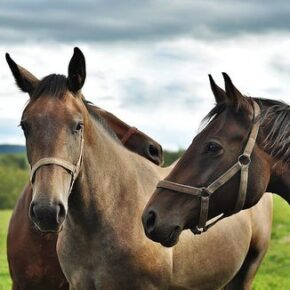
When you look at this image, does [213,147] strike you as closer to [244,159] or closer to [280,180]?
[244,159]

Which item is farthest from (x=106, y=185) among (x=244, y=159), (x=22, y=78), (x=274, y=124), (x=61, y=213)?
(x=274, y=124)

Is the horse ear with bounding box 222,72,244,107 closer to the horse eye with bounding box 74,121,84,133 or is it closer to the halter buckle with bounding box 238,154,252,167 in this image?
the halter buckle with bounding box 238,154,252,167

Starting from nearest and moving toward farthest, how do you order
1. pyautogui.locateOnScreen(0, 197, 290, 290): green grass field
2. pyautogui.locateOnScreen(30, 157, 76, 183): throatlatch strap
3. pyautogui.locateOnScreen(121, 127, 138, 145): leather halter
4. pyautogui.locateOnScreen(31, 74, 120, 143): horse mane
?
pyautogui.locateOnScreen(30, 157, 76, 183): throatlatch strap → pyautogui.locateOnScreen(31, 74, 120, 143): horse mane → pyautogui.locateOnScreen(121, 127, 138, 145): leather halter → pyautogui.locateOnScreen(0, 197, 290, 290): green grass field

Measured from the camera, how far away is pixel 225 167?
213 inches

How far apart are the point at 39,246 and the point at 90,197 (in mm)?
1570

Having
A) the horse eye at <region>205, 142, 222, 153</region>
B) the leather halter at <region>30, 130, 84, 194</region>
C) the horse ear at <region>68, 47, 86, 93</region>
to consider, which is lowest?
the leather halter at <region>30, 130, 84, 194</region>

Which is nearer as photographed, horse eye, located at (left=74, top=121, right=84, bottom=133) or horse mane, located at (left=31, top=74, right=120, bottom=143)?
horse eye, located at (left=74, top=121, right=84, bottom=133)

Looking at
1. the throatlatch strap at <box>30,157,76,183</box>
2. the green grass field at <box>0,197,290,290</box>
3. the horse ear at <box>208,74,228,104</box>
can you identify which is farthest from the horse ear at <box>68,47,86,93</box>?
the green grass field at <box>0,197,290,290</box>

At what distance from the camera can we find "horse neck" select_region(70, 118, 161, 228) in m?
6.30

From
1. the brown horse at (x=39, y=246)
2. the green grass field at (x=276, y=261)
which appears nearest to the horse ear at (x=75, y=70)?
the brown horse at (x=39, y=246)

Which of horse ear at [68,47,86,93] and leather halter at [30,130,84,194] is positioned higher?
horse ear at [68,47,86,93]

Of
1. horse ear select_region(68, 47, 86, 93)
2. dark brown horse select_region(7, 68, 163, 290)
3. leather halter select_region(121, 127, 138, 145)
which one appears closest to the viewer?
horse ear select_region(68, 47, 86, 93)

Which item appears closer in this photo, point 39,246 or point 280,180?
point 280,180

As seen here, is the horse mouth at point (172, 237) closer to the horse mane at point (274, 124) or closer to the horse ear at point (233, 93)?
the horse mane at point (274, 124)
